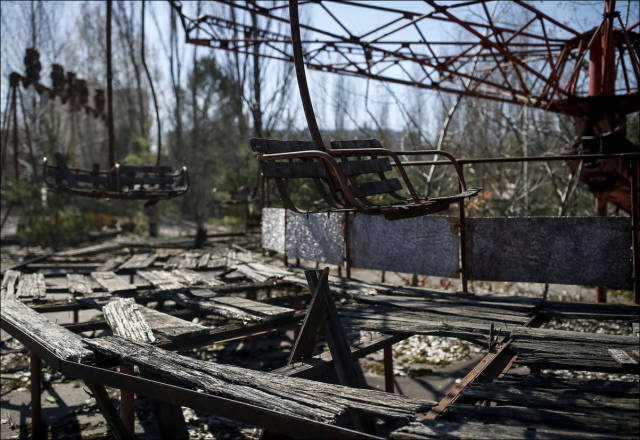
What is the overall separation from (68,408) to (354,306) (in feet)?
10.3

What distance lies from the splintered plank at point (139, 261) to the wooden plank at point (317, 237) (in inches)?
83.5

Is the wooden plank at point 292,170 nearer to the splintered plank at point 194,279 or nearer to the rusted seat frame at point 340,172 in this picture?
the rusted seat frame at point 340,172

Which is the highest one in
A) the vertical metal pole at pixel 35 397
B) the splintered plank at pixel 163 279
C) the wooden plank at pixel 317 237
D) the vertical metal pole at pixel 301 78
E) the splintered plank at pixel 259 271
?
the vertical metal pole at pixel 301 78

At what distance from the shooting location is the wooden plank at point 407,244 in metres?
5.32

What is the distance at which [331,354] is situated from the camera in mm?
3477

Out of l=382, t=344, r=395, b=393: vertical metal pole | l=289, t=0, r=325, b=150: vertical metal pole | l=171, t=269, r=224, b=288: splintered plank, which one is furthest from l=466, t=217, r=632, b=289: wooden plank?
l=171, t=269, r=224, b=288: splintered plank

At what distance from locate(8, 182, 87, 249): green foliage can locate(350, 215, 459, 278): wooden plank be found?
11.6 metres

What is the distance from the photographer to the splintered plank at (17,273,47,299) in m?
5.69

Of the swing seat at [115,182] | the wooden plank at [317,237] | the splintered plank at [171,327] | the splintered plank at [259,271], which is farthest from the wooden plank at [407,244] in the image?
the swing seat at [115,182]

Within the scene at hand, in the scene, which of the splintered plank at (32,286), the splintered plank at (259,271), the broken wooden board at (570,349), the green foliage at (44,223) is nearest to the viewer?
the broken wooden board at (570,349)

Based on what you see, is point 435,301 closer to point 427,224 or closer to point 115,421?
point 427,224

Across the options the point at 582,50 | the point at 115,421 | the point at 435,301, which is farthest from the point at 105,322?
the point at 582,50

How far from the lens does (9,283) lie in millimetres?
6305

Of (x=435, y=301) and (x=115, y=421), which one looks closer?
(x=115, y=421)
